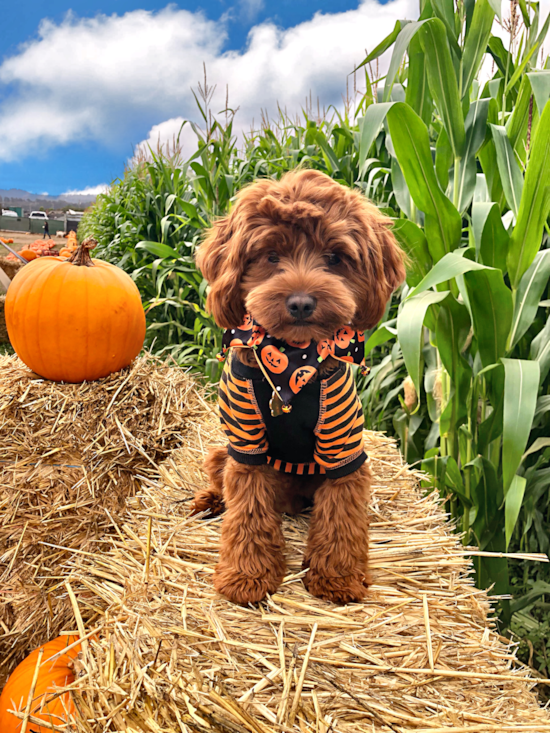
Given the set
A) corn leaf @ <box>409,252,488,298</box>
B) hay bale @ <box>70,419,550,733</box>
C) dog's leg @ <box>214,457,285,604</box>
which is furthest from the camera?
corn leaf @ <box>409,252,488,298</box>

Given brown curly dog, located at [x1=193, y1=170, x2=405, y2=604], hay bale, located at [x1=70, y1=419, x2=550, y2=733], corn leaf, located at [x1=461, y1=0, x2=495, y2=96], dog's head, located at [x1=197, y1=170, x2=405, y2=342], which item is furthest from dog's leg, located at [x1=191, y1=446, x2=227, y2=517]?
corn leaf, located at [x1=461, y1=0, x2=495, y2=96]

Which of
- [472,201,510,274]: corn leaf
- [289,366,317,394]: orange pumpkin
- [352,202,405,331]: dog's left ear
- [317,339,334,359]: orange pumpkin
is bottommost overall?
[289,366,317,394]: orange pumpkin

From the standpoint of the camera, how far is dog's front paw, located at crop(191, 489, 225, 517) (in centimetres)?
198

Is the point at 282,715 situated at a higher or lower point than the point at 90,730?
higher

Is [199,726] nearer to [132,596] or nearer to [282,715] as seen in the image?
[282,715]

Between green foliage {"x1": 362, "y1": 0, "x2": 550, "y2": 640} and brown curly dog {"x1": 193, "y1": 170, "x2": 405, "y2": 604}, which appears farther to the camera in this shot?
green foliage {"x1": 362, "y1": 0, "x2": 550, "y2": 640}

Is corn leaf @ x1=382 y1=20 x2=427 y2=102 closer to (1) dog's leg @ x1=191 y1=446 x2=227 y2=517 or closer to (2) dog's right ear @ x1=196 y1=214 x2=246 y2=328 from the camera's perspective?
(2) dog's right ear @ x1=196 y1=214 x2=246 y2=328

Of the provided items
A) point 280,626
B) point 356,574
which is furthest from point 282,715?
point 356,574

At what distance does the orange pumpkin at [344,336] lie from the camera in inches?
56.1

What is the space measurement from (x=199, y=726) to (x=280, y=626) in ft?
1.07

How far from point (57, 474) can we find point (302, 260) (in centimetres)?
189

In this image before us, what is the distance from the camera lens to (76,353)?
2.63 metres

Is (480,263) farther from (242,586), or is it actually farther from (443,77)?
(242,586)

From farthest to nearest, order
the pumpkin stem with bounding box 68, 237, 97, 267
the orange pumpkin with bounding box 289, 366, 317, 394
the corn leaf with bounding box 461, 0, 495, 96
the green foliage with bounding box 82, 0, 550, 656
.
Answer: the pumpkin stem with bounding box 68, 237, 97, 267 < the corn leaf with bounding box 461, 0, 495, 96 < the green foliage with bounding box 82, 0, 550, 656 < the orange pumpkin with bounding box 289, 366, 317, 394
